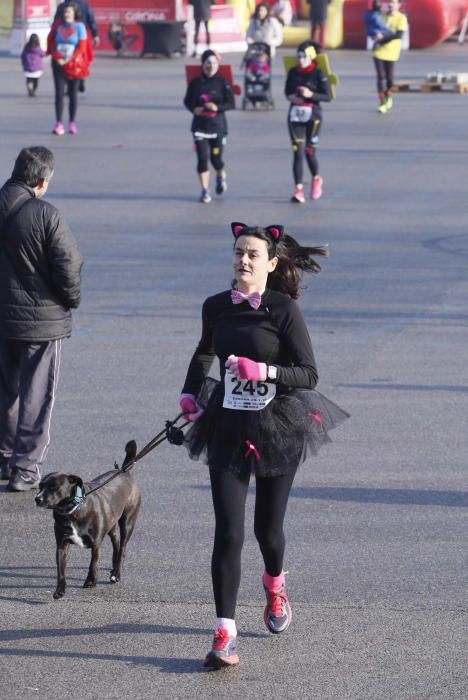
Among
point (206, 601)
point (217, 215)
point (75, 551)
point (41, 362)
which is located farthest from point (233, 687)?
point (217, 215)

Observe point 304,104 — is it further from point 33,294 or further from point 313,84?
point 33,294

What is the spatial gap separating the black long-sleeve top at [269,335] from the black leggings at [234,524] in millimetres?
433

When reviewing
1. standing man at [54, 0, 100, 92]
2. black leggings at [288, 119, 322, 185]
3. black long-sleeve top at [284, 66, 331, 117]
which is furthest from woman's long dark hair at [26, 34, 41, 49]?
black leggings at [288, 119, 322, 185]

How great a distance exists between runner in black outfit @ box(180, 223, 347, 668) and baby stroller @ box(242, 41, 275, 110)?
23.5m

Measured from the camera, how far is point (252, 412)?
5676 millimetres

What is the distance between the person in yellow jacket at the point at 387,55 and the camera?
94.8 feet

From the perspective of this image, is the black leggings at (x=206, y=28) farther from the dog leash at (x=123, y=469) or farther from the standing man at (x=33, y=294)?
the dog leash at (x=123, y=469)

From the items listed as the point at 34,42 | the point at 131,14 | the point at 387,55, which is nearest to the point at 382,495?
the point at 387,55

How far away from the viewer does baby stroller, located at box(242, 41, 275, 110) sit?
2875 centimetres

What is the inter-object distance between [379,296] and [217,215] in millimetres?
4802

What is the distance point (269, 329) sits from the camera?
5.69m

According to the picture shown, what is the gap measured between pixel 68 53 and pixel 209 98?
6.69 m

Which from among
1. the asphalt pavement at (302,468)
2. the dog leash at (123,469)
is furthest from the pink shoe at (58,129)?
the dog leash at (123,469)

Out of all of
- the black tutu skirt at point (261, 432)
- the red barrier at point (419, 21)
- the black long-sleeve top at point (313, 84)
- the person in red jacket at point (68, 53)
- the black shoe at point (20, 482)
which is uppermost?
the black tutu skirt at point (261, 432)
